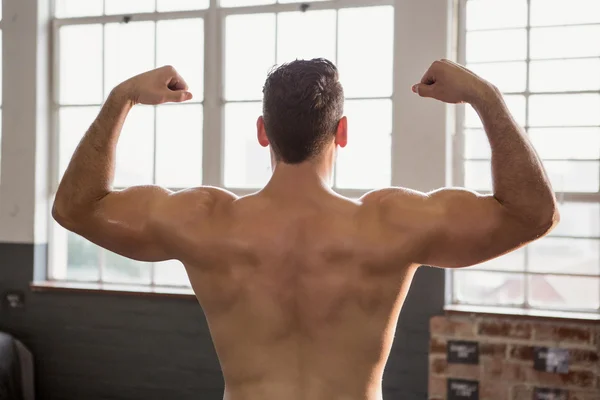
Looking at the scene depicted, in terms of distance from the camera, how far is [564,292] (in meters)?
3.40

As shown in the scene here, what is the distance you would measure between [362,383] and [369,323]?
132 millimetres

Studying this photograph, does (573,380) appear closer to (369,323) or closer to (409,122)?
(409,122)

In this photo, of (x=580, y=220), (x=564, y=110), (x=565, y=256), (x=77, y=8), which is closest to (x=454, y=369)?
(x=565, y=256)

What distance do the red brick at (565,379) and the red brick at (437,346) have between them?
41 centimetres

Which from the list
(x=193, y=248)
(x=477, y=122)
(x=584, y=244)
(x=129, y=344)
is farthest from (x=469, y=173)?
(x=193, y=248)

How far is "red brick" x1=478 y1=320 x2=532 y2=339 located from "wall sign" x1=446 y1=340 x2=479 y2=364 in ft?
0.28

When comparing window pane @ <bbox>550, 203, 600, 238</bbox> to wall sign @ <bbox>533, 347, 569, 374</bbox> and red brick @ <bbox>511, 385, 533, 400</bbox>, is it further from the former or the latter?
red brick @ <bbox>511, 385, 533, 400</bbox>

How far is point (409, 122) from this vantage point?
3486 millimetres

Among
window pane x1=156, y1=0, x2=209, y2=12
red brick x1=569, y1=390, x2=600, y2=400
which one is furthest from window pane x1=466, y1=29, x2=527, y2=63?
red brick x1=569, y1=390, x2=600, y2=400

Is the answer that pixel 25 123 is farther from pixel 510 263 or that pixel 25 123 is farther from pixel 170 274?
pixel 510 263

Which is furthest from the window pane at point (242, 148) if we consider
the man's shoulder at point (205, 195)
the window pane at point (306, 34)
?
the man's shoulder at point (205, 195)

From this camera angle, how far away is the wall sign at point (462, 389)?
11.1 feet

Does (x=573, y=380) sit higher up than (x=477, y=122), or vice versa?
(x=477, y=122)

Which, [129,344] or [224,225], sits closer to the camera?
[224,225]
